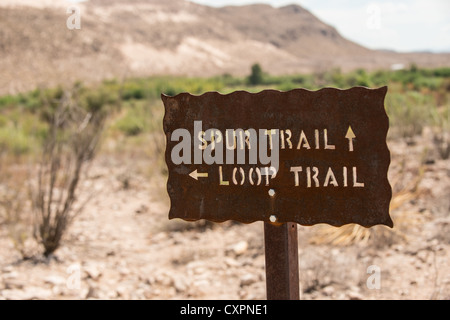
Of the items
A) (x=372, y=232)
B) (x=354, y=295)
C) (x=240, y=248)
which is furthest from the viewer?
(x=240, y=248)

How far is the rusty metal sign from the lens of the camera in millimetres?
2055

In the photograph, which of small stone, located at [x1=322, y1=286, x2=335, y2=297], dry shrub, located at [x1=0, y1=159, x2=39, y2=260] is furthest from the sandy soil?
dry shrub, located at [x1=0, y1=159, x2=39, y2=260]

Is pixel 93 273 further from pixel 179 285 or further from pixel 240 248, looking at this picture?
pixel 240 248

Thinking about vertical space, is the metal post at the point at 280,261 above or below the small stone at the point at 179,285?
above

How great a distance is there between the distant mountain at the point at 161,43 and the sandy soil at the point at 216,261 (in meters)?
22.2

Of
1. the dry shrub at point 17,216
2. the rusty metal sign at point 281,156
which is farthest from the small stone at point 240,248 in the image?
the rusty metal sign at point 281,156

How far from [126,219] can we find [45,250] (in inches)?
63.0

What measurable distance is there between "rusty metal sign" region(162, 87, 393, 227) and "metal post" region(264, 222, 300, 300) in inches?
4.8

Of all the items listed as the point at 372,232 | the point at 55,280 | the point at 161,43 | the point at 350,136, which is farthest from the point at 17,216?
the point at 161,43

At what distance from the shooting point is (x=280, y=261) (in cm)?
225

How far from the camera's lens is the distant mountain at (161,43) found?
4066cm

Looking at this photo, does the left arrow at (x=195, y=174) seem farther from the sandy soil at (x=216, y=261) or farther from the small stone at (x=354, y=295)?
the small stone at (x=354, y=295)

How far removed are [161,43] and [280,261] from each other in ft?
185

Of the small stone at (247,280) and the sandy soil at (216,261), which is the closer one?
the sandy soil at (216,261)
